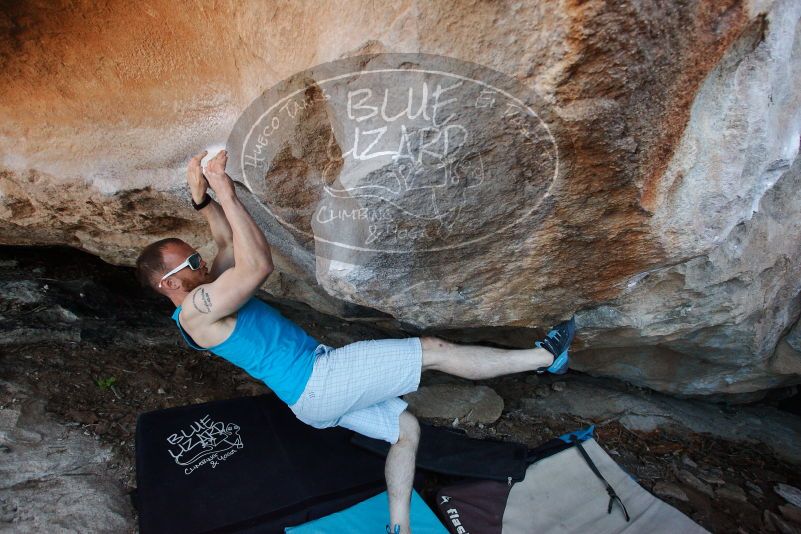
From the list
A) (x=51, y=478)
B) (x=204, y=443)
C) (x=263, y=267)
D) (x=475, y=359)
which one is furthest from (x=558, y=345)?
(x=51, y=478)

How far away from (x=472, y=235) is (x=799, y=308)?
2237 millimetres


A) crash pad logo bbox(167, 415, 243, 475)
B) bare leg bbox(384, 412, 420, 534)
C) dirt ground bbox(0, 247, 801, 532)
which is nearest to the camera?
bare leg bbox(384, 412, 420, 534)

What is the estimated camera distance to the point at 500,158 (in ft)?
5.11

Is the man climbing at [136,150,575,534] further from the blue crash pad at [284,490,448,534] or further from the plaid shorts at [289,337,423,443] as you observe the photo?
the blue crash pad at [284,490,448,534]

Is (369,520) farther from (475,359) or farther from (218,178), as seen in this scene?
(218,178)

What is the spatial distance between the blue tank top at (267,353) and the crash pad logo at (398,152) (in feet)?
1.48

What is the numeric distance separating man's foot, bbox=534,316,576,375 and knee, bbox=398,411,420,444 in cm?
61

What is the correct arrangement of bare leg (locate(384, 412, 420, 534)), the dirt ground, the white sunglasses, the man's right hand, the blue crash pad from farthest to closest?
the dirt ground < the blue crash pad < bare leg (locate(384, 412, 420, 534)) < the white sunglasses < the man's right hand

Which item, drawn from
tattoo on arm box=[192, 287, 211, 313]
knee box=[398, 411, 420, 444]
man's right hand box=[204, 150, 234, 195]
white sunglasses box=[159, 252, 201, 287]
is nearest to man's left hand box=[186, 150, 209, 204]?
man's right hand box=[204, 150, 234, 195]

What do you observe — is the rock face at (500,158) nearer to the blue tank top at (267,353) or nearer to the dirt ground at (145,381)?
the blue tank top at (267,353)

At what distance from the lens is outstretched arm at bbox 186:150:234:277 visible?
188cm

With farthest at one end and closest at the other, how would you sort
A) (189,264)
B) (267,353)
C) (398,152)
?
(267,353) < (189,264) < (398,152)

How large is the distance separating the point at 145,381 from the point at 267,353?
150 centimetres

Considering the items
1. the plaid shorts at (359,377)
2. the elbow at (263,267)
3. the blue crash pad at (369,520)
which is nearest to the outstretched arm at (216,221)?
the elbow at (263,267)
